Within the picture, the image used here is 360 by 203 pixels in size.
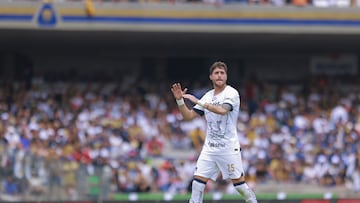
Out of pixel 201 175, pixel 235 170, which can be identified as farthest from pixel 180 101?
pixel 235 170

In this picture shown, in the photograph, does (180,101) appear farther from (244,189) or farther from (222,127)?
(244,189)

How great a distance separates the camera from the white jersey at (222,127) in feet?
38.3

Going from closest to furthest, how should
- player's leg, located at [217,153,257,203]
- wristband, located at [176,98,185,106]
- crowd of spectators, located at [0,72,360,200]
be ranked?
wristband, located at [176,98,185,106], player's leg, located at [217,153,257,203], crowd of spectators, located at [0,72,360,200]

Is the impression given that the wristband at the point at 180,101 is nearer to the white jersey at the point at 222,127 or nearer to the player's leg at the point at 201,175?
the white jersey at the point at 222,127

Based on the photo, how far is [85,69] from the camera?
2780 centimetres

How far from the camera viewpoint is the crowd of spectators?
1908cm

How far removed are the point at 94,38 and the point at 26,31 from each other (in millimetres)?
2415

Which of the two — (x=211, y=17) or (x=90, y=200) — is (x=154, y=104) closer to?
(x=211, y=17)

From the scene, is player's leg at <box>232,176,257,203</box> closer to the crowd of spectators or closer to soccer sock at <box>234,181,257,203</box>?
soccer sock at <box>234,181,257,203</box>

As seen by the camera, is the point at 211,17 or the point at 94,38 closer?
the point at 211,17

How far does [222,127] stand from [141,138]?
1093cm

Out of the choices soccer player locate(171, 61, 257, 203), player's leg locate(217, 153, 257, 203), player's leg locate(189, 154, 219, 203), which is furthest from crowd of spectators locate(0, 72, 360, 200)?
player's leg locate(217, 153, 257, 203)

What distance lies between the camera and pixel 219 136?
38.6 ft

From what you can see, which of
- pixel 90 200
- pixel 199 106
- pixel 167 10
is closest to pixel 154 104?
pixel 167 10
